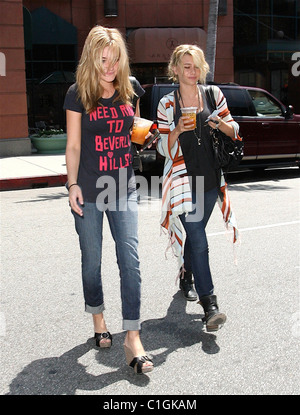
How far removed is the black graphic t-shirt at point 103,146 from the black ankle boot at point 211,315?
1.05m

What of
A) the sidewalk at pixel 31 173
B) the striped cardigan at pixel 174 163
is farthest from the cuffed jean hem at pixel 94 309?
the sidewalk at pixel 31 173

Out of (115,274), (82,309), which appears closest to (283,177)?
(115,274)

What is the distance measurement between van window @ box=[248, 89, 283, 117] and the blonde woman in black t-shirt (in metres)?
8.60

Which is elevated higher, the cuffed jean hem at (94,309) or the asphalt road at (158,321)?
the cuffed jean hem at (94,309)

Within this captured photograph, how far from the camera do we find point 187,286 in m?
4.62

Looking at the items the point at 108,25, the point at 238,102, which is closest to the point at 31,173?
the point at 238,102

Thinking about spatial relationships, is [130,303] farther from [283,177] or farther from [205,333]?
[283,177]

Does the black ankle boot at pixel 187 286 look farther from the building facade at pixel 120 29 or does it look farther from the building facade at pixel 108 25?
the building facade at pixel 108 25

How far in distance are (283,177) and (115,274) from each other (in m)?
7.54

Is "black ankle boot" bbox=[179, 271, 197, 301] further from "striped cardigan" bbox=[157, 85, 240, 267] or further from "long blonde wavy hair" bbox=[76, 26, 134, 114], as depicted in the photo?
"long blonde wavy hair" bbox=[76, 26, 134, 114]

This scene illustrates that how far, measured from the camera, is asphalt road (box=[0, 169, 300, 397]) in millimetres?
3223

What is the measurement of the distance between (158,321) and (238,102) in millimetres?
7972

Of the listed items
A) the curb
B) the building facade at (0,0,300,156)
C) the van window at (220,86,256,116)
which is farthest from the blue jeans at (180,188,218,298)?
the building facade at (0,0,300,156)

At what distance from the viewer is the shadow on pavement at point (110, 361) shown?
3.19 meters
